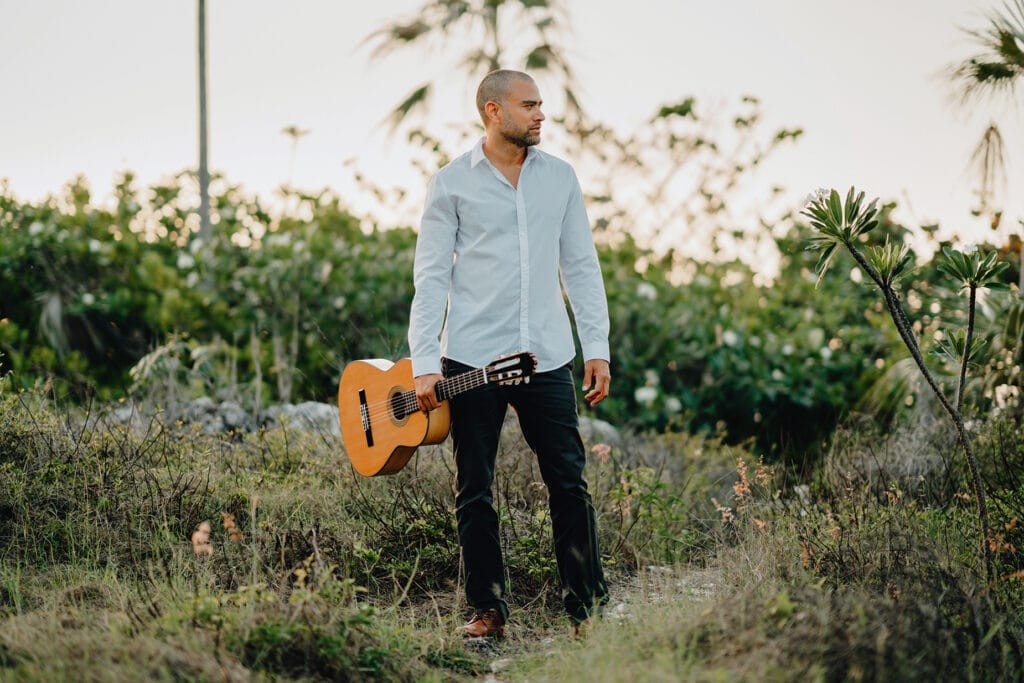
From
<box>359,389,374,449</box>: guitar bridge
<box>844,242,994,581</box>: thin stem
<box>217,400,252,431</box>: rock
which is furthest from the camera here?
<box>217,400,252,431</box>: rock

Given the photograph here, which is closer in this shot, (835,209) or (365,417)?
(835,209)

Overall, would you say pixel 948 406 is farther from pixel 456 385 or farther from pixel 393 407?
pixel 393 407

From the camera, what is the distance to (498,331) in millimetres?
3750

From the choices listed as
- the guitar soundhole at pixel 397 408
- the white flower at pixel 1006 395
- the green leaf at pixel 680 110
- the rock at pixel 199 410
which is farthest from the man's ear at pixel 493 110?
the green leaf at pixel 680 110

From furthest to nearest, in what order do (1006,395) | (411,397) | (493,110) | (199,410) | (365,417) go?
(199,410) → (1006,395) → (365,417) → (411,397) → (493,110)

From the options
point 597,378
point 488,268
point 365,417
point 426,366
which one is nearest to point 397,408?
point 365,417

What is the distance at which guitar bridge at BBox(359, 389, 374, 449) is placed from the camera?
425 centimetres

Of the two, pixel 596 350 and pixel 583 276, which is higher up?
pixel 583 276

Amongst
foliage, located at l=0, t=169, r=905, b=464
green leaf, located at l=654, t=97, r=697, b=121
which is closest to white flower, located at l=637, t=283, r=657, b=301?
foliage, located at l=0, t=169, r=905, b=464

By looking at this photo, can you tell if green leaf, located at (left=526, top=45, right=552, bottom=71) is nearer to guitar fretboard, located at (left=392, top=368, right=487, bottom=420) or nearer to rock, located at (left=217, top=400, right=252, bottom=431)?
rock, located at (left=217, top=400, right=252, bottom=431)

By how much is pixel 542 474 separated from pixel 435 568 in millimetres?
1027

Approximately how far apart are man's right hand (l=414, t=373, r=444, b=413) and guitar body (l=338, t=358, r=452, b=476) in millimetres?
75

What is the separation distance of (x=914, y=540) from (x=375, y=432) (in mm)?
2134

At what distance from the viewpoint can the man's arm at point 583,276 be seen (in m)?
3.93
